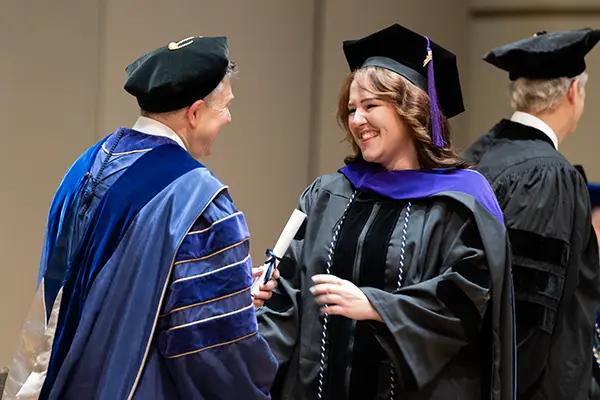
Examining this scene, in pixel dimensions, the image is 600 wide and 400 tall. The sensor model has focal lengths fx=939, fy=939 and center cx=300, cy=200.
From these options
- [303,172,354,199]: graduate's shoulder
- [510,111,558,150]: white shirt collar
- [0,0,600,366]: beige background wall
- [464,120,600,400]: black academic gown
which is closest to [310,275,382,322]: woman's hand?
[303,172,354,199]: graduate's shoulder

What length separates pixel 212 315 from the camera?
1.93 meters

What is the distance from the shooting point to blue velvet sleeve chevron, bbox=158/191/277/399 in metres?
1.91

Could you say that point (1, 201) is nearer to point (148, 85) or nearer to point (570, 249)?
point (148, 85)

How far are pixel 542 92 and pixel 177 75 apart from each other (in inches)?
67.8

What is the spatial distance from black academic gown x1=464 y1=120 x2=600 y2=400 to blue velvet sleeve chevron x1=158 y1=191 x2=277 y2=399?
1.34m

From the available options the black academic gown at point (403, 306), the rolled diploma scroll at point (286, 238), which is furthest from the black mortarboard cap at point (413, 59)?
the rolled diploma scroll at point (286, 238)

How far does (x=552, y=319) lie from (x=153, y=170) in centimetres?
160

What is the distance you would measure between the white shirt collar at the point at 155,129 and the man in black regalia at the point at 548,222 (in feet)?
4.70

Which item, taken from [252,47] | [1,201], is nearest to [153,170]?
[1,201]

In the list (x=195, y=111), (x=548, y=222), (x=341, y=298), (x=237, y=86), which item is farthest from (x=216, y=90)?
(x=237, y=86)

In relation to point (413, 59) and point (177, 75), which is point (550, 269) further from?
point (177, 75)

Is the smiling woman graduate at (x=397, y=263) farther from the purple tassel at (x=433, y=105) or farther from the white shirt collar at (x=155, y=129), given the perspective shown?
the white shirt collar at (x=155, y=129)

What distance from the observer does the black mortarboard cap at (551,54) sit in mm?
3268

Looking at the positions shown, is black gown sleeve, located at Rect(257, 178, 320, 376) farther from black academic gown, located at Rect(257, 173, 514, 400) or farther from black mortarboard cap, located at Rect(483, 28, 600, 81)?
black mortarboard cap, located at Rect(483, 28, 600, 81)
